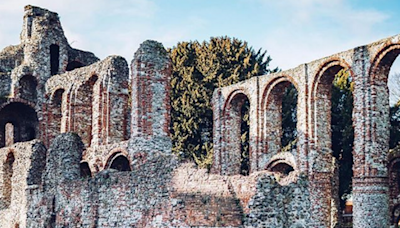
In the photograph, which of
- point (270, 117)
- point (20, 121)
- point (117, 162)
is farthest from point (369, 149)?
point (20, 121)

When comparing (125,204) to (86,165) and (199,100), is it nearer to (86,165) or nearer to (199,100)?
(86,165)

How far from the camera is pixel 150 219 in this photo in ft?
44.3

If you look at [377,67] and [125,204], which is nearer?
[125,204]

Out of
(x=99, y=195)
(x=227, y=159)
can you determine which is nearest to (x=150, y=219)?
(x=99, y=195)

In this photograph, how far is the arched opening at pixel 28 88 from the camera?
1067 inches

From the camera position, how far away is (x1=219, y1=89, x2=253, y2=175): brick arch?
86.7ft

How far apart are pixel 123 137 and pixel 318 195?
723 cm

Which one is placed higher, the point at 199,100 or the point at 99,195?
the point at 199,100

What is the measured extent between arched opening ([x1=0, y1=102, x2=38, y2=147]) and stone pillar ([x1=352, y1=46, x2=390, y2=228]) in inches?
548

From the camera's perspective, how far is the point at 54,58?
28.5 m

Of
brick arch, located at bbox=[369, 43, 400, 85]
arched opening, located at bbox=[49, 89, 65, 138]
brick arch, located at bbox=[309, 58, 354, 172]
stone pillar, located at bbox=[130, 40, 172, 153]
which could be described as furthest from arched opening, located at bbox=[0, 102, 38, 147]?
brick arch, located at bbox=[369, 43, 400, 85]

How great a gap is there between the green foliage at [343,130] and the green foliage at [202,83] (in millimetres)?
3907

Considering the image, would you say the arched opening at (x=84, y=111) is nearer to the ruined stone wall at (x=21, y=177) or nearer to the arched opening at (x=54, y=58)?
the ruined stone wall at (x=21, y=177)

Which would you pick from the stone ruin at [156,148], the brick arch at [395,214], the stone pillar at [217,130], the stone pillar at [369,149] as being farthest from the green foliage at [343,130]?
the stone pillar at [369,149]
